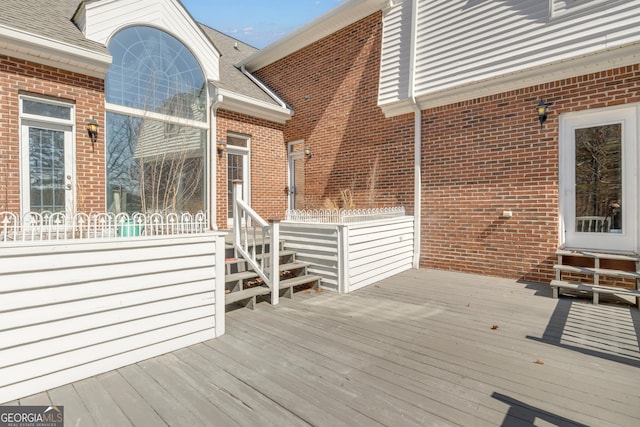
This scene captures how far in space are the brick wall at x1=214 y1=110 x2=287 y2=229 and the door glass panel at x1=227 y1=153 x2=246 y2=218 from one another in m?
0.13

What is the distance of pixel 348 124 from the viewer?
8.02 meters

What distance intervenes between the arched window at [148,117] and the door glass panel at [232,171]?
0.84 metres

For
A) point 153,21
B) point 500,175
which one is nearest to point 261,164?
point 153,21

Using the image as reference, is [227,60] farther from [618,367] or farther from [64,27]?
[618,367]

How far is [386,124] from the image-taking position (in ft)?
24.0

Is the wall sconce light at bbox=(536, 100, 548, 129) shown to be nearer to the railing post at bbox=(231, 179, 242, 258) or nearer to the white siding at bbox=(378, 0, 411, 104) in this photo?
the white siding at bbox=(378, 0, 411, 104)

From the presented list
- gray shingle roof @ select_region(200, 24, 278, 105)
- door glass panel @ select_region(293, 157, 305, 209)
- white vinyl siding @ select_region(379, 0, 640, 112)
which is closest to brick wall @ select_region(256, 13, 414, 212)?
door glass panel @ select_region(293, 157, 305, 209)

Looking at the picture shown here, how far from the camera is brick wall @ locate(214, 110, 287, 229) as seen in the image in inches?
295

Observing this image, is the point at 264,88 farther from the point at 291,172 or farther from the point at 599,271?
the point at 599,271

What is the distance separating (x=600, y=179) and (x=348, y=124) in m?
4.99

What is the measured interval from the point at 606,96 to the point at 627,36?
79cm

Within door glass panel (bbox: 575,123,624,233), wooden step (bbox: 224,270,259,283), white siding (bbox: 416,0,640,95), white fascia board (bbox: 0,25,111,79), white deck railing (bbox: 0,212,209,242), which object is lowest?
wooden step (bbox: 224,270,259,283)

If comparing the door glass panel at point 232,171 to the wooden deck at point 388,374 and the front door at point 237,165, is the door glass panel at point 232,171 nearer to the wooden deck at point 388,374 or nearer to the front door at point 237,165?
the front door at point 237,165

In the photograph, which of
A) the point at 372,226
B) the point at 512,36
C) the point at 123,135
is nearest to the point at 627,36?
the point at 512,36
